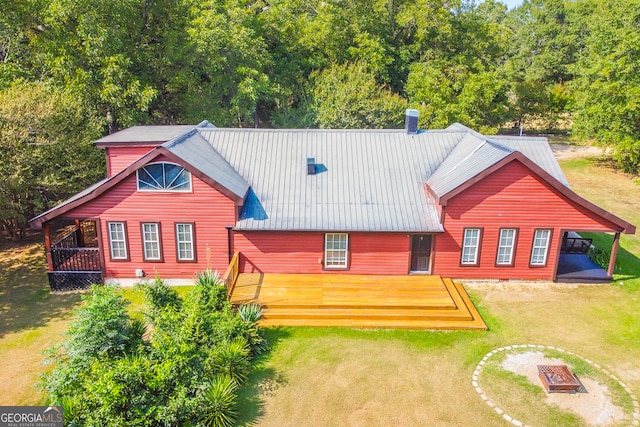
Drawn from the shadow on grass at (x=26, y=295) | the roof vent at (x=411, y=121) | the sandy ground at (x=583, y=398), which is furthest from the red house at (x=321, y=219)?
the sandy ground at (x=583, y=398)

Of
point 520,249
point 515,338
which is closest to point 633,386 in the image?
point 515,338

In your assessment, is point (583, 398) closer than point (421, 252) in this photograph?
Yes

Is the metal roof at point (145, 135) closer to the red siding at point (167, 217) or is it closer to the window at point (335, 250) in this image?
the red siding at point (167, 217)

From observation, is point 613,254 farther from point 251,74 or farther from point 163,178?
point 251,74

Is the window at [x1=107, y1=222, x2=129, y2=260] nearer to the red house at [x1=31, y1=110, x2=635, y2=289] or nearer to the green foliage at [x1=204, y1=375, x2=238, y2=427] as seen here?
the red house at [x1=31, y1=110, x2=635, y2=289]

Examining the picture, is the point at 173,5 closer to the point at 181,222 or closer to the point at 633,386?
the point at 181,222
